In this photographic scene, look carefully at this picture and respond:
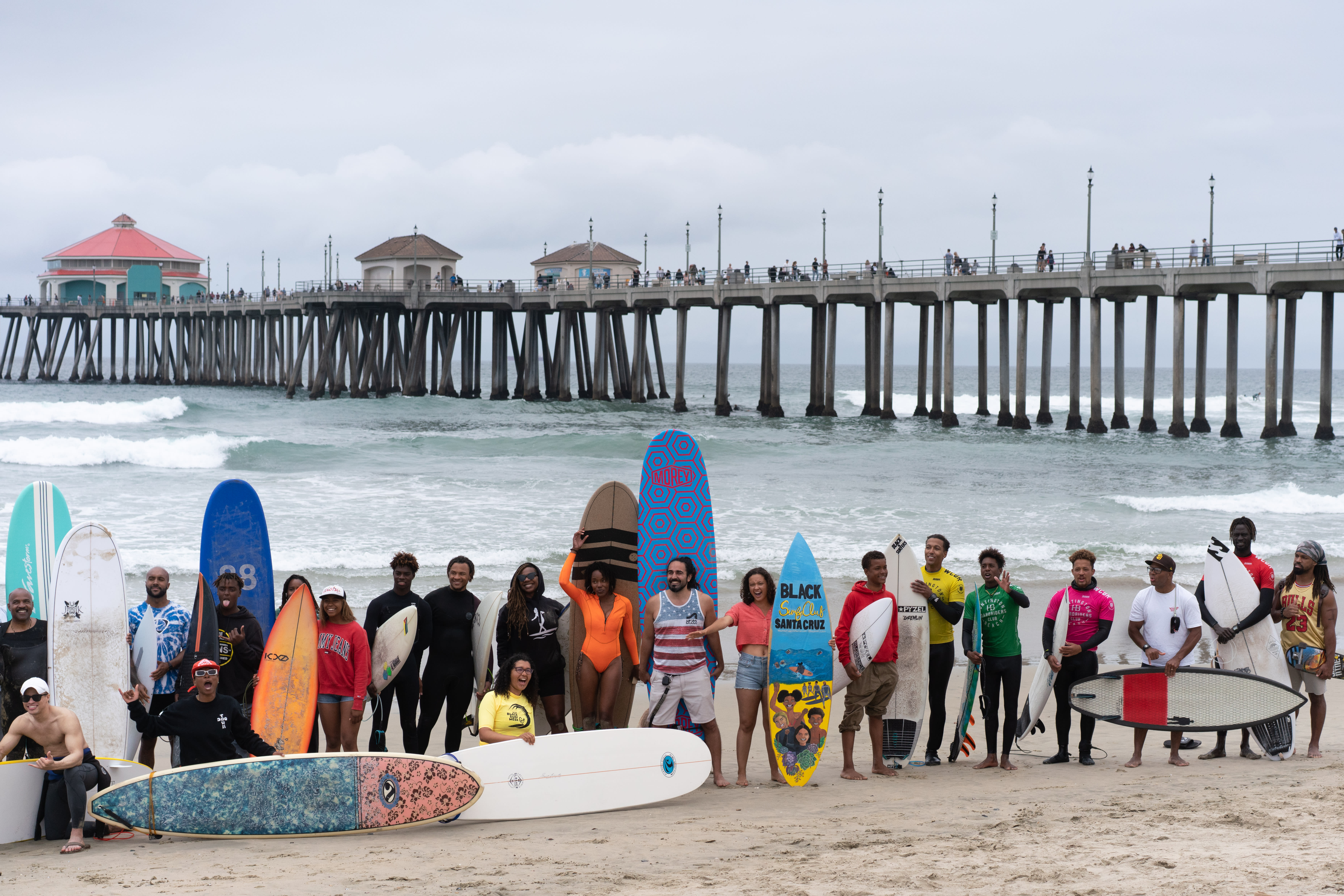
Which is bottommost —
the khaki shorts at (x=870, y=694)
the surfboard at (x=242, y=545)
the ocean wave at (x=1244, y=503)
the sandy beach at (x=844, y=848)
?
the ocean wave at (x=1244, y=503)

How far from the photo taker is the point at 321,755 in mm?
5652

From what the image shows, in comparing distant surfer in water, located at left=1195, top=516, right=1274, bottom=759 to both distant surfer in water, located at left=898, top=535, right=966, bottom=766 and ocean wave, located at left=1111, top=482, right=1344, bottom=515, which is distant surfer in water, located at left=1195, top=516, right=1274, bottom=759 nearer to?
distant surfer in water, located at left=898, top=535, right=966, bottom=766

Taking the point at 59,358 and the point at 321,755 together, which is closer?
the point at 321,755

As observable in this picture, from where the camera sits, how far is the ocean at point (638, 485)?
48.1ft

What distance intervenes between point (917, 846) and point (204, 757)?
3.13 metres

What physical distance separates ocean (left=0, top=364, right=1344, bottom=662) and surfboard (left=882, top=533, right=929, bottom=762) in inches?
59.7

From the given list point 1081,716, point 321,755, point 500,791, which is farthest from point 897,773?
point 321,755

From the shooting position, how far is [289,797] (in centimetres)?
554

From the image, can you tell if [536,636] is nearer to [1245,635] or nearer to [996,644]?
[996,644]

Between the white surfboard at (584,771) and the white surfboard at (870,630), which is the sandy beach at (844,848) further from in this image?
the white surfboard at (870,630)

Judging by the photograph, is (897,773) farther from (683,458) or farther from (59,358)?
(59,358)

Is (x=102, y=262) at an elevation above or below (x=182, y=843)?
above

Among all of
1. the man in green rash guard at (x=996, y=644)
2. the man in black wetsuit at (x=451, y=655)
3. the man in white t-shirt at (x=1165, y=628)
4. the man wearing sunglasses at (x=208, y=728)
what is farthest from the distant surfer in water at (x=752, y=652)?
the man wearing sunglasses at (x=208, y=728)

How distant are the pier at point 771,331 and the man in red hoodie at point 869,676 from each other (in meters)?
24.7
